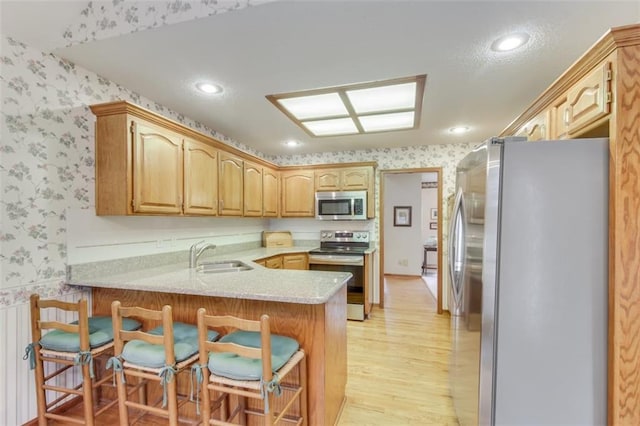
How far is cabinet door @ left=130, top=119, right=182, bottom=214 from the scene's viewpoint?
2076mm

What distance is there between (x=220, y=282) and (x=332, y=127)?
2.12m

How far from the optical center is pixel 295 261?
12.5ft

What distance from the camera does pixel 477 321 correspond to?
1454 mm

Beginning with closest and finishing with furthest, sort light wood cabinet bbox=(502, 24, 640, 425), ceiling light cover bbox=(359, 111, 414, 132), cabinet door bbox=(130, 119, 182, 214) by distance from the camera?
light wood cabinet bbox=(502, 24, 640, 425), cabinet door bbox=(130, 119, 182, 214), ceiling light cover bbox=(359, 111, 414, 132)

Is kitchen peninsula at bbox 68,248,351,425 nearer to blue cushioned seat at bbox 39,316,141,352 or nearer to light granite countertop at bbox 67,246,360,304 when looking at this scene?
light granite countertop at bbox 67,246,360,304

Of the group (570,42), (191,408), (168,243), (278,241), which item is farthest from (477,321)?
(278,241)

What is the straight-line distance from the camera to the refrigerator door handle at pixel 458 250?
171 centimetres

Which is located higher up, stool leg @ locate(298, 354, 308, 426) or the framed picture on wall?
the framed picture on wall

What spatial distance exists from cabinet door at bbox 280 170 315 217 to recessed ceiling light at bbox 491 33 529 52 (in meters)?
2.79

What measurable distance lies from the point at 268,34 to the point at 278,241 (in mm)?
3174

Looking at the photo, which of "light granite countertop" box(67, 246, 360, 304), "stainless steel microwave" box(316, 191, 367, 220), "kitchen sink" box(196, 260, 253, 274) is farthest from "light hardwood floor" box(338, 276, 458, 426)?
"stainless steel microwave" box(316, 191, 367, 220)

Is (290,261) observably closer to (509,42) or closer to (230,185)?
(230,185)

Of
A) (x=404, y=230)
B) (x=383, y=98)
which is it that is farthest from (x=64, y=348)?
(x=404, y=230)

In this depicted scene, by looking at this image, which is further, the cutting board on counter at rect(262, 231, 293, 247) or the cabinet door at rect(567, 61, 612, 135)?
the cutting board on counter at rect(262, 231, 293, 247)
